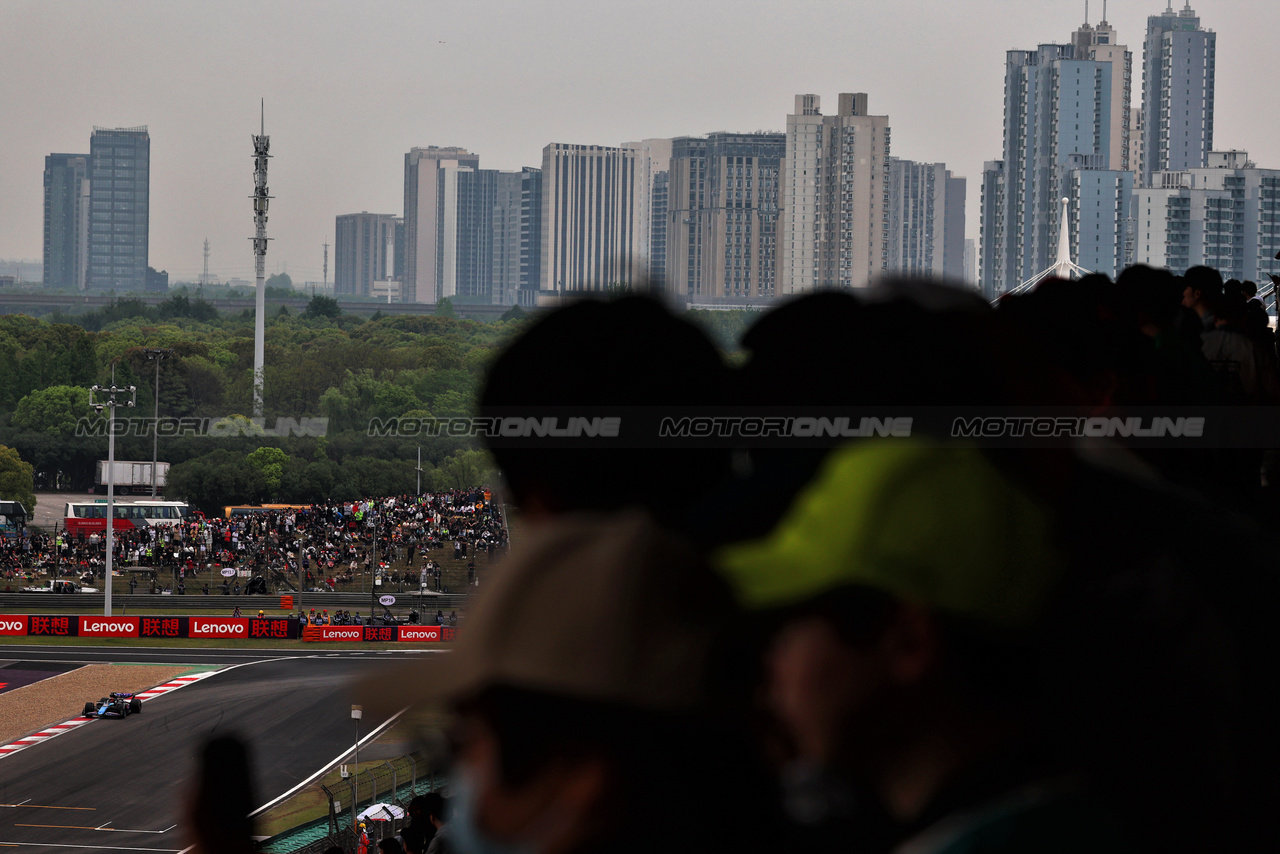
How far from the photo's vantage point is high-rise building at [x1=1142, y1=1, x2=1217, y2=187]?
116625 mm

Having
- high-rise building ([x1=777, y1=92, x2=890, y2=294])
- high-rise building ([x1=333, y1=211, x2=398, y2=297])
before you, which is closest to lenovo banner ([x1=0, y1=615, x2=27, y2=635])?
high-rise building ([x1=777, y1=92, x2=890, y2=294])

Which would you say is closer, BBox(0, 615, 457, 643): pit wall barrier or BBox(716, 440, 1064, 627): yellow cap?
BBox(716, 440, 1064, 627): yellow cap

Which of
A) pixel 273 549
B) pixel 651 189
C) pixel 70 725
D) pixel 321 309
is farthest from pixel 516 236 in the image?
pixel 70 725

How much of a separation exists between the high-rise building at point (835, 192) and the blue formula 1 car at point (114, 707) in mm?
54957

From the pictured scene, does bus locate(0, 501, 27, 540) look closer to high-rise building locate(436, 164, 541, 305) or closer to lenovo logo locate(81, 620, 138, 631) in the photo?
lenovo logo locate(81, 620, 138, 631)

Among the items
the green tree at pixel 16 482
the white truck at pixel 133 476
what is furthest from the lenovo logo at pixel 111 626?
the white truck at pixel 133 476

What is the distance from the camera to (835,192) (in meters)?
72.8

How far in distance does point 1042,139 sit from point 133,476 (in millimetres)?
84265

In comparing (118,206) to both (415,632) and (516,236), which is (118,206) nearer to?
(516,236)

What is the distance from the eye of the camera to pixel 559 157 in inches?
3703

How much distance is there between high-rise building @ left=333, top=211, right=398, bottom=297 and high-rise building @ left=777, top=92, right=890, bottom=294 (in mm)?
67078

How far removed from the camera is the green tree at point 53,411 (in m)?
57.2

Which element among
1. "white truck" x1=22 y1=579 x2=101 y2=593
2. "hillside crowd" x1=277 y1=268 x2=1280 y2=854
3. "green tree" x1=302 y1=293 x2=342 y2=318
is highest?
"green tree" x1=302 y1=293 x2=342 y2=318

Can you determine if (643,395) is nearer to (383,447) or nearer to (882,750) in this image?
(882,750)
